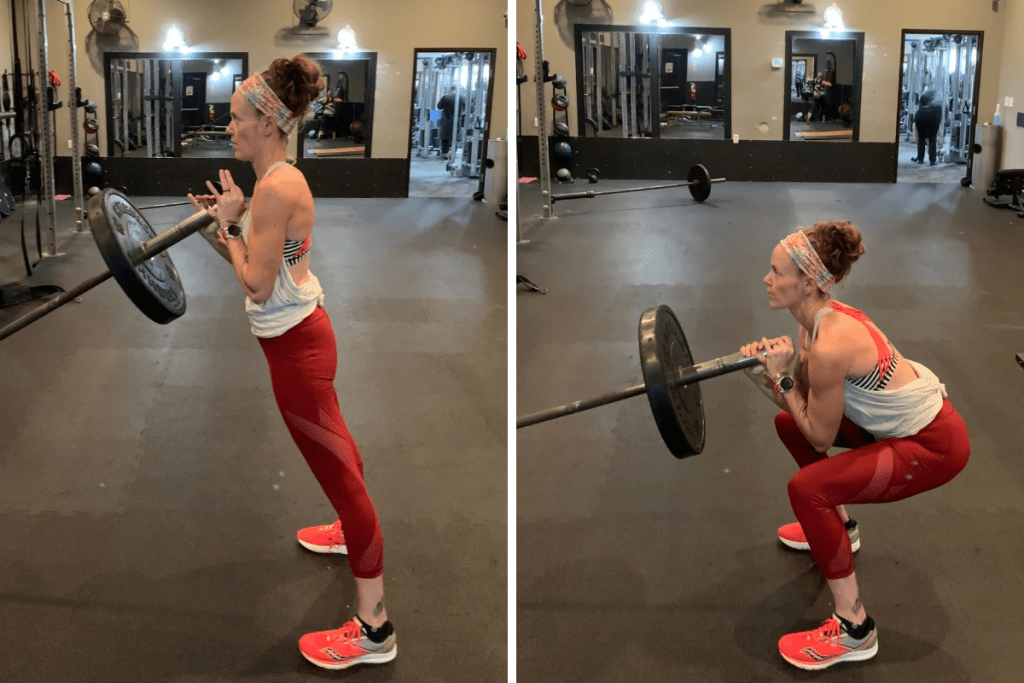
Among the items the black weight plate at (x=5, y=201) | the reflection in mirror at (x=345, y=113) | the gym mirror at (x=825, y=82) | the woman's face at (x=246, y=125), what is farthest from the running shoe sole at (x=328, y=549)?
the gym mirror at (x=825, y=82)

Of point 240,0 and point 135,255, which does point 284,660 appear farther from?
point 240,0

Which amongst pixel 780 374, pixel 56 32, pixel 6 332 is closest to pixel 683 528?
pixel 780 374

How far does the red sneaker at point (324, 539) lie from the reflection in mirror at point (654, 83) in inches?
292

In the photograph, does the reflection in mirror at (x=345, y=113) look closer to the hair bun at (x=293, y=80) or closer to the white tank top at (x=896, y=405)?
the hair bun at (x=293, y=80)

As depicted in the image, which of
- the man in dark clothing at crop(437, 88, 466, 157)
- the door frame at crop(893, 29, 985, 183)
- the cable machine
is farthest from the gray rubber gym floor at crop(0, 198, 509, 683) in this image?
the cable machine

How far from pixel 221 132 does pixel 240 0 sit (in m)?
1.27

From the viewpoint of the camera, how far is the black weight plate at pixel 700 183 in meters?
7.09

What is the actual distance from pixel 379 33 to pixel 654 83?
9.79ft

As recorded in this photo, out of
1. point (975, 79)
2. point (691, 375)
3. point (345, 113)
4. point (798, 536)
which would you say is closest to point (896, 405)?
point (691, 375)

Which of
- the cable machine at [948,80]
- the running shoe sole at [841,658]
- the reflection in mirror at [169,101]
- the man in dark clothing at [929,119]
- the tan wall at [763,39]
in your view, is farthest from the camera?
the man in dark clothing at [929,119]

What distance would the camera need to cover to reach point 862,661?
1.79m

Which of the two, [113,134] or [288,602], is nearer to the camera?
[288,602]

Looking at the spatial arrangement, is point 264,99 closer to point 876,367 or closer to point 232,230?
point 232,230

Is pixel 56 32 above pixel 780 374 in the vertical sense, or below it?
above
